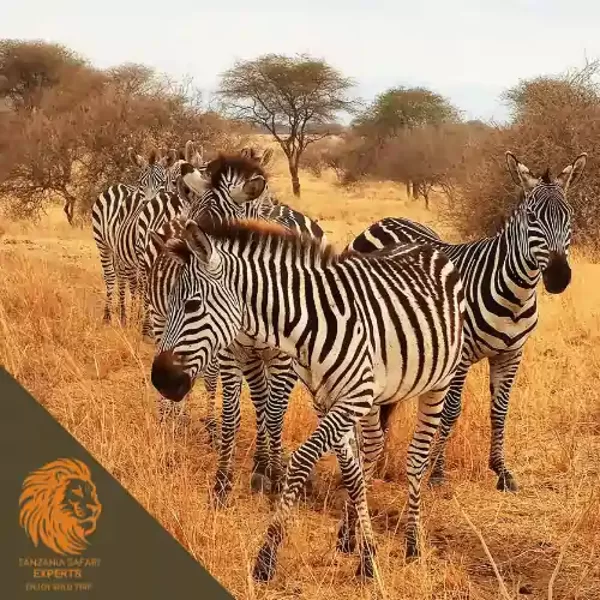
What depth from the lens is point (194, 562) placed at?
327 cm

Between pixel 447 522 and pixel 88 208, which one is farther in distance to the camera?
pixel 88 208

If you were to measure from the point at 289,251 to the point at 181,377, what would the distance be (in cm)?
71

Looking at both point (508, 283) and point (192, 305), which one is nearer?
point (192, 305)

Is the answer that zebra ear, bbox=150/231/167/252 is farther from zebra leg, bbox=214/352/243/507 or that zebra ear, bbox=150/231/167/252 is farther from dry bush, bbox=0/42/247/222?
dry bush, bbox=0/42/247/222

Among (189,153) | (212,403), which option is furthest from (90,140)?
(212,403)

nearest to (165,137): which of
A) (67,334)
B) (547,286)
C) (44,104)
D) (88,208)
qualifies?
(88,208)

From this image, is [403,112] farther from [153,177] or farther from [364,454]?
[364,454]

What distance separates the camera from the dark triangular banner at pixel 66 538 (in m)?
2.84

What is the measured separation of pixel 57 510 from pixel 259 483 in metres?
1.86

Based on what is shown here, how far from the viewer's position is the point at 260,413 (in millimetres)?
4801

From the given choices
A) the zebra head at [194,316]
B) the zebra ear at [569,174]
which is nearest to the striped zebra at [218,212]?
the zebra head at [194,316]

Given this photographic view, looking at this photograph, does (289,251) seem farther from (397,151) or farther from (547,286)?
(397,151)

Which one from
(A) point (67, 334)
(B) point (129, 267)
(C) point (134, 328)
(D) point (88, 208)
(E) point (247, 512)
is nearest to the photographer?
(E) point (247, 512)

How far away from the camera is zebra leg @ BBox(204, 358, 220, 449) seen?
525 cm
